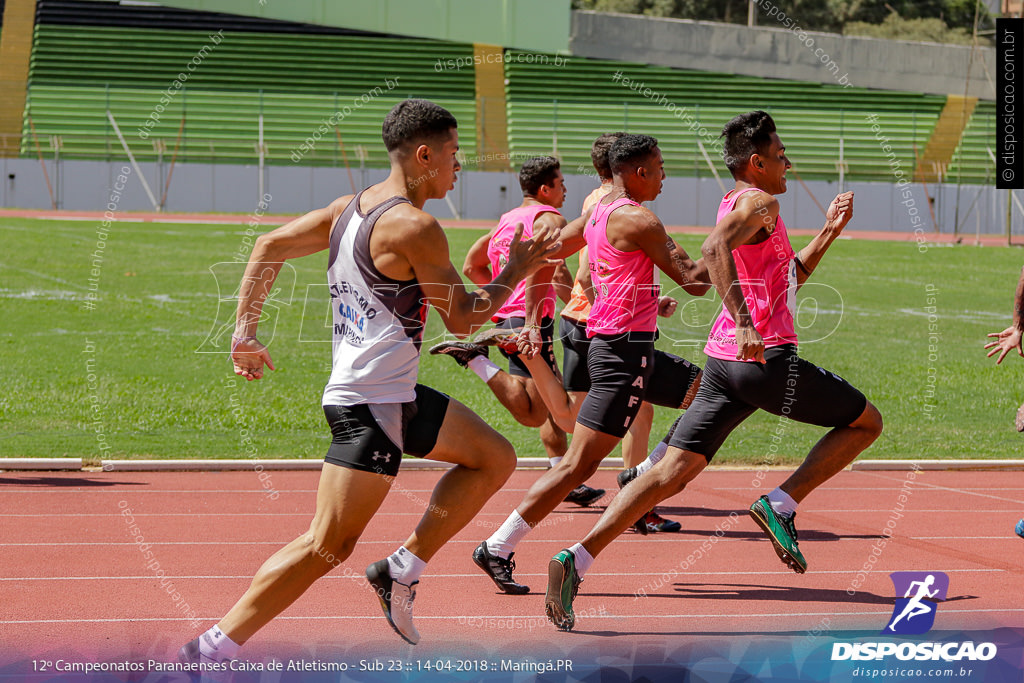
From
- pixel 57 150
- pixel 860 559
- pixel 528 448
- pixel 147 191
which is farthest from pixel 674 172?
pixel 860 559

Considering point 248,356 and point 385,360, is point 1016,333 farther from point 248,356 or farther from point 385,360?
point 248,356

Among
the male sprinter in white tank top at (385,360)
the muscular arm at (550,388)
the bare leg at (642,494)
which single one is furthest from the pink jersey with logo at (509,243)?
the male sprinter in white tank top at (385,360)

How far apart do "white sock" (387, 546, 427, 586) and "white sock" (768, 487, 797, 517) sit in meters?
1.92

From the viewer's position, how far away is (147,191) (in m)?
38.8

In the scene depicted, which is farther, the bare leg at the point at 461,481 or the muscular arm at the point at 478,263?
the muscular arm at the point at 478,263

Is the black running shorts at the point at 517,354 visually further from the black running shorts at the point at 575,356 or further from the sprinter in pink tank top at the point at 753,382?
the sprinter in pink tank top at the point at 753,382

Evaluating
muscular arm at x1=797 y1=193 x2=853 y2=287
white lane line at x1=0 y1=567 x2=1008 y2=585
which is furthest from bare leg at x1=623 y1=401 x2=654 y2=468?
muscular arm at x1=797 y1=193 x2=853 y2=287

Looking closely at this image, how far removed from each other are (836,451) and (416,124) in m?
2.68

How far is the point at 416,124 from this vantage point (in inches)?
168

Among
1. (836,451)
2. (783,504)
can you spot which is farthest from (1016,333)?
(783,504)

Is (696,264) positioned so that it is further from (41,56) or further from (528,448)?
(41,56)

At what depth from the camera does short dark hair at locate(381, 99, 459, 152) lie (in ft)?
14.0

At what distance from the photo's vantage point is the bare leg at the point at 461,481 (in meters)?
4.50

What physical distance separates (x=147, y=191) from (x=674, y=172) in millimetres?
18126
